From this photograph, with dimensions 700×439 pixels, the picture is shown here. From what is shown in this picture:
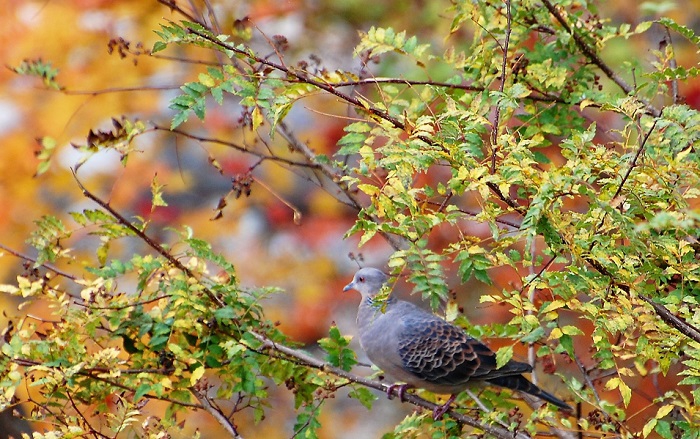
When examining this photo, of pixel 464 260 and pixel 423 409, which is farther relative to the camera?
pixel 423 409

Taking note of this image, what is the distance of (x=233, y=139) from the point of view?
25.1 feet

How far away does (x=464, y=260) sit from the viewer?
2.57 m

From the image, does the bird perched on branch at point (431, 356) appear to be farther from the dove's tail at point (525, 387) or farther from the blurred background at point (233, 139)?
the blurred background at point (233, 139)

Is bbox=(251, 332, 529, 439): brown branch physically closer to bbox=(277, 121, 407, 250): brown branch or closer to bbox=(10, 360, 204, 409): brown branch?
bbox=(10, 360, 204, 409): brown branch

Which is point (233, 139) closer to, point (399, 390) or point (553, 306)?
point (399, 390)

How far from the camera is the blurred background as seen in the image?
6.55m

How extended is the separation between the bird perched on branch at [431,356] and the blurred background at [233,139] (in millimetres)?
1369

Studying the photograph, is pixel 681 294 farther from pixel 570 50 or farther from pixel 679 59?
pixel 679 59

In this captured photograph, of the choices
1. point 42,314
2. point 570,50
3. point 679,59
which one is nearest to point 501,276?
point 679,59

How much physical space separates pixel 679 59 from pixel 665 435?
4.65 metres

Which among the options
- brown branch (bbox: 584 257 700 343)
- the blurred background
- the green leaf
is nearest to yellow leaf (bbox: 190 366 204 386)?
the green leaf

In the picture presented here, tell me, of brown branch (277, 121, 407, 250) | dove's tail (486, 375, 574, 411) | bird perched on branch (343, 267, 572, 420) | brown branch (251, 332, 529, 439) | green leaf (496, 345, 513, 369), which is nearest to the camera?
green leaf (496, 345, 513, 369)

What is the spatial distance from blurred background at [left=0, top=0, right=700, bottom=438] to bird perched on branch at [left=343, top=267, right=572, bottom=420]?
1369 millimetres

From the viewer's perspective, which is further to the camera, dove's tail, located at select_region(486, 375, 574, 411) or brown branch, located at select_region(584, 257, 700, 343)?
dove's tail, located at select_region(486, 375, 574, 411)
